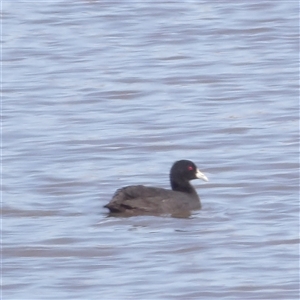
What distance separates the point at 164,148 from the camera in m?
15.3

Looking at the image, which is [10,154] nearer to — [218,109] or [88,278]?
[218,109]

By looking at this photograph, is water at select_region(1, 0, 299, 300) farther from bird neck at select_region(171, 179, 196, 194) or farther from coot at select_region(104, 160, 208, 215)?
bird neck at select_region(171, 179, 196, 194)

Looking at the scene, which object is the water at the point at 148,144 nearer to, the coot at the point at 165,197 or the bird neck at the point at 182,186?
the coot at the point at 165,197

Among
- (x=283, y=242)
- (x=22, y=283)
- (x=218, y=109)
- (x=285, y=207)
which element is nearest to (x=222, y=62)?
(x=218, y=109)

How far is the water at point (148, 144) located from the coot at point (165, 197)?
141 millimetres

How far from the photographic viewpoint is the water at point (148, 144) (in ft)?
35.9

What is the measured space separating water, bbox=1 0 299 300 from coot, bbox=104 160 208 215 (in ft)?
0.46

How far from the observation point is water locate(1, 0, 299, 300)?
10945 mm

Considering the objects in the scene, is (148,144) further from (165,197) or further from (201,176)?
(165,197)

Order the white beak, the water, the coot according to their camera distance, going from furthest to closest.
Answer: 1. the white beak
2. the coot
3. the water

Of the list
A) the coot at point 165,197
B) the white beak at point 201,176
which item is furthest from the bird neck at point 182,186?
the white beak at point 201,176

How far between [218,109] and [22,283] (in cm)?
677

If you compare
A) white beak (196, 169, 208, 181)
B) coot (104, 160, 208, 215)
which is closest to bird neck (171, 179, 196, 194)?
coot (104, 160, 208, 215)

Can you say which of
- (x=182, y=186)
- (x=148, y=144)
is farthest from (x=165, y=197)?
(x=148, y=144)
